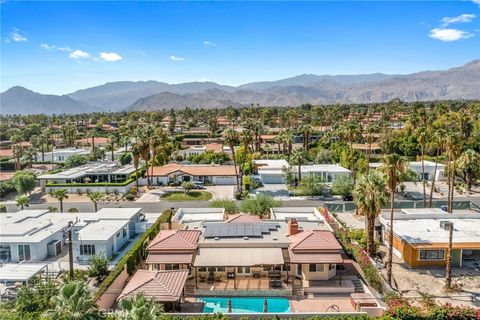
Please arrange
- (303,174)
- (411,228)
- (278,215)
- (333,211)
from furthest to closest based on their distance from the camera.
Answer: (303,174)
(333,211)
(278,215)
(411,228)

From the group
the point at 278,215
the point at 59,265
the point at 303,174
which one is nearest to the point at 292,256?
the point at 278,215

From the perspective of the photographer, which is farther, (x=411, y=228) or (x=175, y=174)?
(x=175, y=174)

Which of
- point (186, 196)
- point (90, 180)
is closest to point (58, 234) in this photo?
point (186, 196)

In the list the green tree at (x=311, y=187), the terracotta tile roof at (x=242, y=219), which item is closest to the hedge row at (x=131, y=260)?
the terracotta tile roof at (x=242, y=219)

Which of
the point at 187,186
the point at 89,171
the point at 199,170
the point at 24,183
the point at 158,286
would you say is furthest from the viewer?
the point at 199,170

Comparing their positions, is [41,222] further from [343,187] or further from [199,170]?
[343,187]

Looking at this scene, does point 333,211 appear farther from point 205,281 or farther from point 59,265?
point 59,265

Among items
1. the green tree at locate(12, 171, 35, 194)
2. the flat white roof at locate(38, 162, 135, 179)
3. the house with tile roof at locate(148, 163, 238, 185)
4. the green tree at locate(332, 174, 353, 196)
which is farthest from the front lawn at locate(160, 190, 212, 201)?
the green tree at locate(12, 171, 35, 194)
